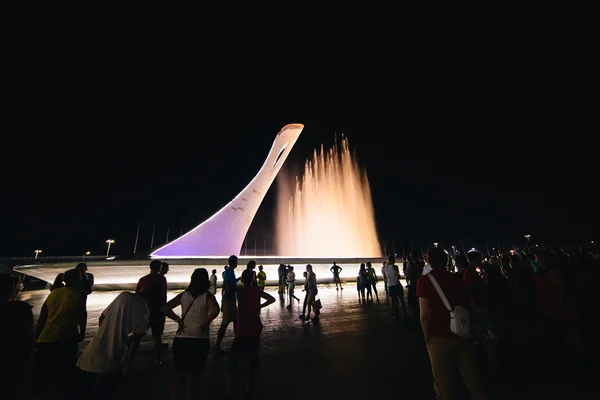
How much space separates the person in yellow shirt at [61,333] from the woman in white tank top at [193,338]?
1.19 metres

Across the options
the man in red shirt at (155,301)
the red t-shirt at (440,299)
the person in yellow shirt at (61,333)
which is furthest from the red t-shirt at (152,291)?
the red t-shirt at (440,299)

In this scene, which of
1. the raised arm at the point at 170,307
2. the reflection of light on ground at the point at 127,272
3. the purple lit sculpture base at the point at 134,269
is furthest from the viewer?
the reflection of light on ground at the point at 127,272

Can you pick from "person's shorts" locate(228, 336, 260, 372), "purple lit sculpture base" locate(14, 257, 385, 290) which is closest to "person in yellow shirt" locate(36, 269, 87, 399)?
"person's shorts" locate(228, 336, 260, 372)

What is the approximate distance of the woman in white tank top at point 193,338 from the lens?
7.92ft

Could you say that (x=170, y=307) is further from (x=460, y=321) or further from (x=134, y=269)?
(x=134, y=269)

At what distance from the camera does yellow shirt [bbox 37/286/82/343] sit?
269 centimetres

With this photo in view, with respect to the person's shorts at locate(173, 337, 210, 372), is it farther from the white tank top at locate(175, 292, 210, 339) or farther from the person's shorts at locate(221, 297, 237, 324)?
the person's shorts at locate(221, 297, 237, 324)

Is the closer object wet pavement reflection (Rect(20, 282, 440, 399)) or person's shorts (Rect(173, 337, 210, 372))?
person's shorts (Rect(173, 337, 210, 372))

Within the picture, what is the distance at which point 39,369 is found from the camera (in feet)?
9.01

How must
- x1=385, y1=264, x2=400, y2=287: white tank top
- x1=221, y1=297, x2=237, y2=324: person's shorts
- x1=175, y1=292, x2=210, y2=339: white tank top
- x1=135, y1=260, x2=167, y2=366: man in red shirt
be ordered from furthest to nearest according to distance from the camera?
x1=385, y1=264, x2=400, y2=287: white tank top
x1=221, y1=297, x2=237, y2=324: person's shorts
x1=135, y1=260, x2=167, y2=366: man in red shirt
x1=175, y1=292, x2=210, y2=339: white tank top

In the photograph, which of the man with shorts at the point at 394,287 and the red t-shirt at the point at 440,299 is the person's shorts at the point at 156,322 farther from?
the man with shorts at the point at 394,287

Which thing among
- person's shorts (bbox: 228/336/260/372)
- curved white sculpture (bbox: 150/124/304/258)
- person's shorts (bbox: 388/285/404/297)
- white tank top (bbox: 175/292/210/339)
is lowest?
person's shorts (bbox: 228/336/260/372)

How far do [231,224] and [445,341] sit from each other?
18.4 meters

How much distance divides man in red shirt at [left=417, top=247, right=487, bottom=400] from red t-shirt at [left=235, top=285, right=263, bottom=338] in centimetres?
185
